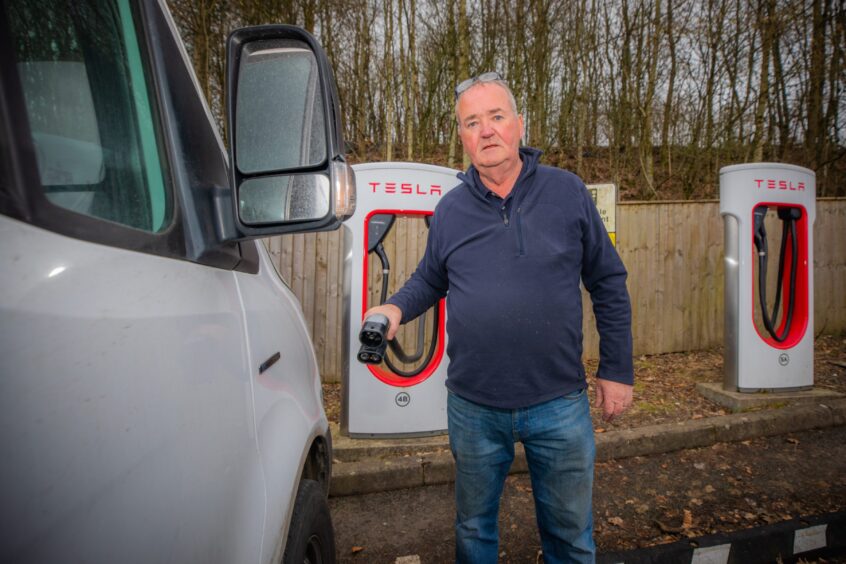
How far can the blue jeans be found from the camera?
1697mm

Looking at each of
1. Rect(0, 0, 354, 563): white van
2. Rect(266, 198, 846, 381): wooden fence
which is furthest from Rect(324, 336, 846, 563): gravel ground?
Rect(266, 198, 846, 381): wooden fence

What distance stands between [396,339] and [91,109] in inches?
105

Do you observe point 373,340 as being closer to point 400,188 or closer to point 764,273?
point 400,188

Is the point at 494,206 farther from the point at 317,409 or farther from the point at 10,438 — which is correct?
the point at 10,438

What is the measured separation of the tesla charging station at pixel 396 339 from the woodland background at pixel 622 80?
22.5 ft

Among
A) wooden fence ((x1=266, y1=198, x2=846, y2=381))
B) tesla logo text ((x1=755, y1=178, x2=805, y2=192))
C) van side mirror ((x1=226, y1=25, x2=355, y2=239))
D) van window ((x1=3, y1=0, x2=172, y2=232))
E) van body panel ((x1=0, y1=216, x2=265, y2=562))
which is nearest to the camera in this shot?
van body panel ((x1=0, y1=216, x2=265, y2=562))

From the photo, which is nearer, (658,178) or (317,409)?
(317,409)

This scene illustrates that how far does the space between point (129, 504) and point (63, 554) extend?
0.09m

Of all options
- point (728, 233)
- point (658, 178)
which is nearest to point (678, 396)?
point (728, 233)

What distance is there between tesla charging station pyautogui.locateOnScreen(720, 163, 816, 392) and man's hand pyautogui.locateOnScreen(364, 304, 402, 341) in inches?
149

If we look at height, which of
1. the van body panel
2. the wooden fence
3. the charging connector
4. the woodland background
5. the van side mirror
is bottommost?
the wooden fence

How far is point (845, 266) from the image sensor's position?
6.98m

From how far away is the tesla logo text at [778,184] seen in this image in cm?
420

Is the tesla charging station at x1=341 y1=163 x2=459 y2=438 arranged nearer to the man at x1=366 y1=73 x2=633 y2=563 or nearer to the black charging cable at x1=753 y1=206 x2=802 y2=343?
the man at x1=366 y1=73 x2=633 y2=563
